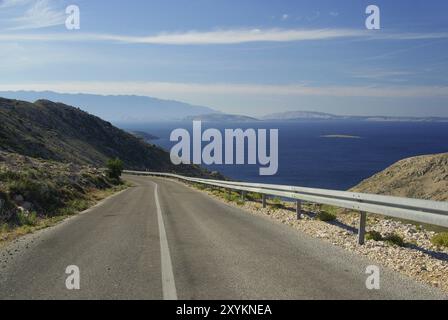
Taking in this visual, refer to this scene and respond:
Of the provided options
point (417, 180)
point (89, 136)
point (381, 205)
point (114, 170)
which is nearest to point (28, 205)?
point (381, 205)

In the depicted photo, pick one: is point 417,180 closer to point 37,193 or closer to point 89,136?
point 37,193

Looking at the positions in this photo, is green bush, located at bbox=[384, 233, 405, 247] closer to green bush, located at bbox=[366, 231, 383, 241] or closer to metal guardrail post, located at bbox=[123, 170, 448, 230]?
green bush, located at bbox=[366, 231, 383, 241]

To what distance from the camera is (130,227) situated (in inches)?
511

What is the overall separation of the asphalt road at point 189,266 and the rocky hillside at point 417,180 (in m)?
12.1

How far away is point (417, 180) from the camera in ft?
78.5

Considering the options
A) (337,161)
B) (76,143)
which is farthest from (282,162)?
(76,143)

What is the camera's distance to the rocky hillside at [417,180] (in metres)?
22.2

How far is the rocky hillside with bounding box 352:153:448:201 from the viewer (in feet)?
72.8

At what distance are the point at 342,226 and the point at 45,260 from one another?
301 inches

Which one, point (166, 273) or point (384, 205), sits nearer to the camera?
point (166, 273)

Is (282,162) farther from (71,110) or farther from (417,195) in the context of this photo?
(417,195)

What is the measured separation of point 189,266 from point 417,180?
1880 centimetres

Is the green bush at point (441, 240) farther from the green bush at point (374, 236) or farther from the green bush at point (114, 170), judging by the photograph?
the green bush at point (114, 170)

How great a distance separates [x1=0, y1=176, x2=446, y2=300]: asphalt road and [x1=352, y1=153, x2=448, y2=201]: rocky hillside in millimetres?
12110
